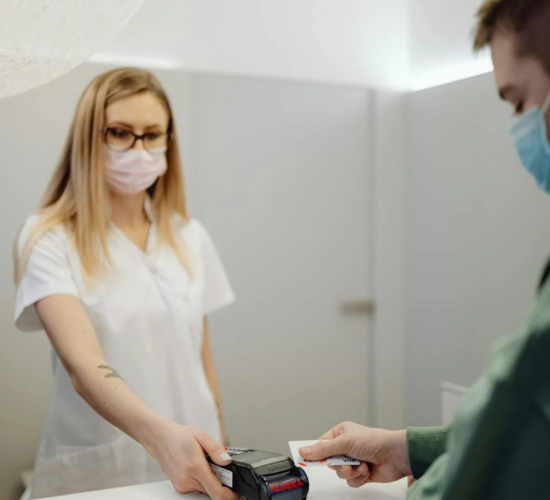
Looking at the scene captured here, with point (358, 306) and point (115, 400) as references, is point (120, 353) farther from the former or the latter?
point (358, 306)

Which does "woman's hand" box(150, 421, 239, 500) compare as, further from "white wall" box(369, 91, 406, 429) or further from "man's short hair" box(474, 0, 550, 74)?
"white wall" box(369, 91, 406, 429)

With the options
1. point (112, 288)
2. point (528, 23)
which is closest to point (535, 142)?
point (528, 23)

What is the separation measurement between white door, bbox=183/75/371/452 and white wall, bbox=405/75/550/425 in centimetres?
21

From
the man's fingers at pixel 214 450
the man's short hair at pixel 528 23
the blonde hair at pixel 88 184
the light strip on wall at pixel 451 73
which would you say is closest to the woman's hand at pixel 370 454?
the man's fingers at pixel 214 450

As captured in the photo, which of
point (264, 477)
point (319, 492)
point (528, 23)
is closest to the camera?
point (528, 23)

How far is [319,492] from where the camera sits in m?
1.02

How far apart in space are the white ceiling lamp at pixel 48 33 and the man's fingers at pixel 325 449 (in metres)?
0.65

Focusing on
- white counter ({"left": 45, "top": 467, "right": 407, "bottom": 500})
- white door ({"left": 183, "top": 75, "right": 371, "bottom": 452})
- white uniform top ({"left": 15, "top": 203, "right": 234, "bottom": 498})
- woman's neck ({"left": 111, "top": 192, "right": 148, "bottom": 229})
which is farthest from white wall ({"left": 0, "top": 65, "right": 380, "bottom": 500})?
white counter ({"left": 45, "top": 467, "right": 407, "bottom": 500})

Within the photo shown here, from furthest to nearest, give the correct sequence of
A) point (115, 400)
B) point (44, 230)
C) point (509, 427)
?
point (44, 230)
point (115, 400)
point (509, 427)

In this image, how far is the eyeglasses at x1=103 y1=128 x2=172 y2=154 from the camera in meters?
1.66

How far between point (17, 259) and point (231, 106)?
45.7 inches

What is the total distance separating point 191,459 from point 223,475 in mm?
57

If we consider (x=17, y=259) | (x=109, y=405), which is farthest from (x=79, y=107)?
(x=109, y=405)

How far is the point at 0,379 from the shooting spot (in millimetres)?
2145
